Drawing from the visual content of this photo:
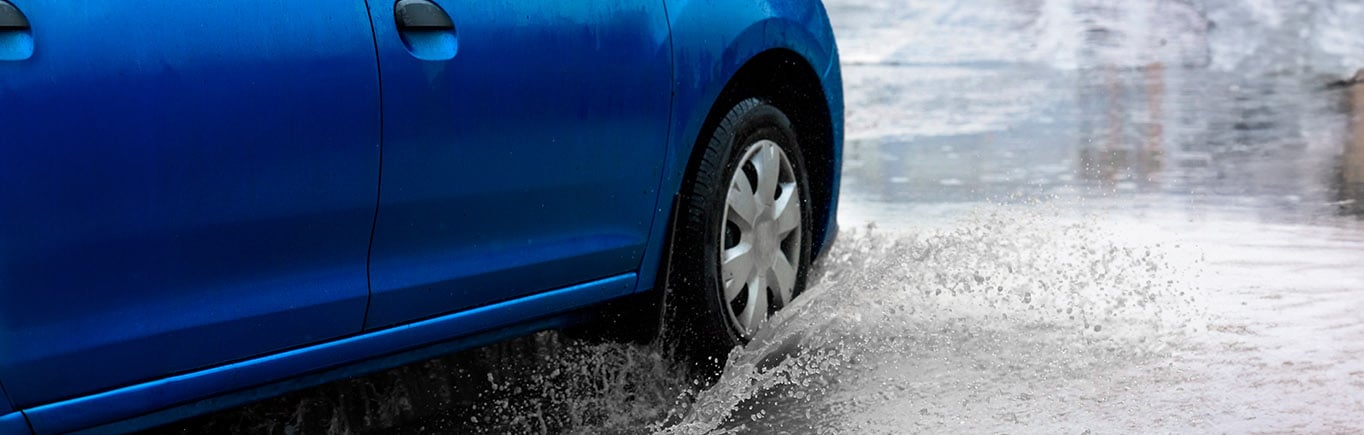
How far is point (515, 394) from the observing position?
4246mm

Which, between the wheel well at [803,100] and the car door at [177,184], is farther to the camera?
the wheel well at [803,100]

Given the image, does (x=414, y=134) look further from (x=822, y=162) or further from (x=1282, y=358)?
(x=1282, y=358)

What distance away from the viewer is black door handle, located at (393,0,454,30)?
309cm

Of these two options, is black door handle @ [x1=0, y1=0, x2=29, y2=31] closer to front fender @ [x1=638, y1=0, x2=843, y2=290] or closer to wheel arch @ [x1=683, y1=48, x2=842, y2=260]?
front fender @ [x1=638, y1=0, x2=843, y2=290]

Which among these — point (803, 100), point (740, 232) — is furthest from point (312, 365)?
point (803, 100)

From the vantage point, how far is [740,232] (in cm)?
430

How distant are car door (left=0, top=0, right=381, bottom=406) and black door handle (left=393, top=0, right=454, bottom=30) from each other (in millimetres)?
112

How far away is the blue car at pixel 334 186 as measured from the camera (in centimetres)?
255

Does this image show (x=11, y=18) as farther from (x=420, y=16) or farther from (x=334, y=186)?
(x=420, y=16)

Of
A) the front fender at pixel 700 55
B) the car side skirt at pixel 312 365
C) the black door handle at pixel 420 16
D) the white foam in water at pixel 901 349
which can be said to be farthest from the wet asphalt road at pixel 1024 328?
the black door handle at pixel 420 16

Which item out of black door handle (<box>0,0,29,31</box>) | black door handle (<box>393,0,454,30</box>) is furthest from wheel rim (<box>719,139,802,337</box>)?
black door handle (<box>0,0,29,31</box>)

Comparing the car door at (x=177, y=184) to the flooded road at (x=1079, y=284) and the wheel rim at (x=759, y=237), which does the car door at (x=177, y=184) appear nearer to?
the flooded road at (x=1079, y=284)

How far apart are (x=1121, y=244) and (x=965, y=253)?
47.3 inches

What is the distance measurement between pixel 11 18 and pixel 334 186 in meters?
0.65
